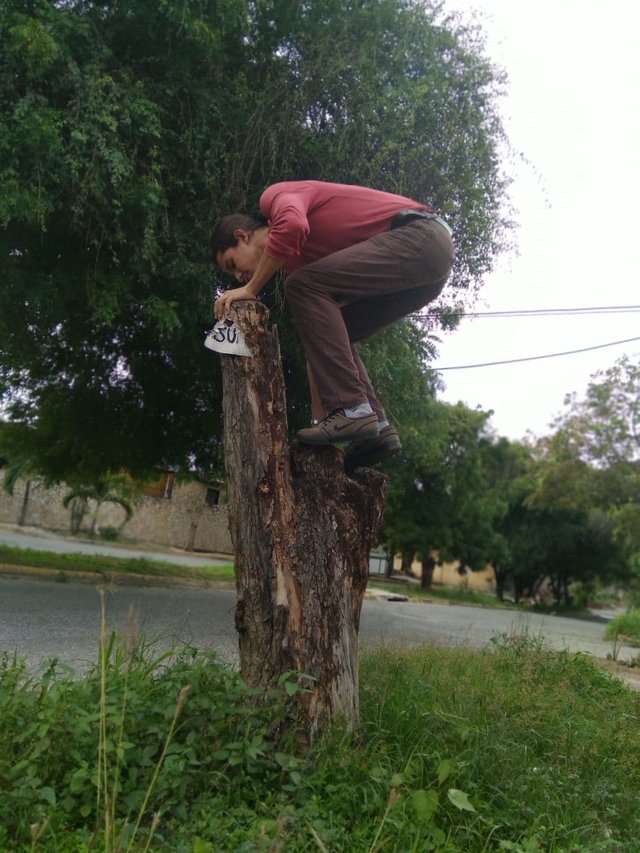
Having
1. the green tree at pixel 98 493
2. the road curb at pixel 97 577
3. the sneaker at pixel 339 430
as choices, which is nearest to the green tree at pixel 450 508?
the green tree at pixel 98 493

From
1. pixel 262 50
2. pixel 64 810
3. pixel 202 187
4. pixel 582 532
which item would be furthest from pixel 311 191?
pixel 582 532

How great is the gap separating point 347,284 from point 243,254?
52cm

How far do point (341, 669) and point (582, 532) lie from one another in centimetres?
3976

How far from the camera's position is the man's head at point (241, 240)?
3.55 m

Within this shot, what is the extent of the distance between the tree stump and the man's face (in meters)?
0.31

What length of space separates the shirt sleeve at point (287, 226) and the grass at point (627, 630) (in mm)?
10776

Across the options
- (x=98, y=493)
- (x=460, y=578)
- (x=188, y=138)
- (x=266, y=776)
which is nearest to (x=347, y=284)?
(x=266, y=776)

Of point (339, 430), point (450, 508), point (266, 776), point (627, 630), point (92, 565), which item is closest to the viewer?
point (266, 776)

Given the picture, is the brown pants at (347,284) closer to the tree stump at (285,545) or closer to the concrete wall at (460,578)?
the tree stump at (285,545)

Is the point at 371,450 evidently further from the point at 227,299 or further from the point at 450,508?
the point at 450,508

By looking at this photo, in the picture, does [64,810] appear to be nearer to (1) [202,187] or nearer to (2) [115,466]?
(1) [202,187]

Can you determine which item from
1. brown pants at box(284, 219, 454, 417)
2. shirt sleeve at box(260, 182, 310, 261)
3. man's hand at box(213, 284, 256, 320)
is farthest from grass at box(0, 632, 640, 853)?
shirt sleeve at box(260, 182, 310, 261)

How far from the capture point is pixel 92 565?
12781 mm

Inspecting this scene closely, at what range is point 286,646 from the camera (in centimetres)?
299
